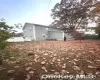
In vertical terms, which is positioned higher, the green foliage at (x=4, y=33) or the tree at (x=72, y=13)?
the tree at (x=72, y=13)

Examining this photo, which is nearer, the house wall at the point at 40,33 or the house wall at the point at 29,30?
the house wall at the point at 29,30

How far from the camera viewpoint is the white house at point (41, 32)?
926 inches

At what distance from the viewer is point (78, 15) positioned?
76.5ft

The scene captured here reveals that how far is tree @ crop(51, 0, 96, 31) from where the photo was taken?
2243 cm

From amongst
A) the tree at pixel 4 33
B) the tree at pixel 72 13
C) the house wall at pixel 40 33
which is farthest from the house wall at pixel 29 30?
the tree at pixel 4 33

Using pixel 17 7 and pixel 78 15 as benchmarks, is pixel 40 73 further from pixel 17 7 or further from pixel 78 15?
pixel 78 15

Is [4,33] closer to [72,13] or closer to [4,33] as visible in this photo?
[4,33]

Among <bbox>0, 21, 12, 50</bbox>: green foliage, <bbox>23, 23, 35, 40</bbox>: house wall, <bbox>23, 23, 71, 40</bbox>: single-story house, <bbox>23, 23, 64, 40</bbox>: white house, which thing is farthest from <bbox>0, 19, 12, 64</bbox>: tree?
<bbox>23, 23, 71, 40</bbox>: single-story house

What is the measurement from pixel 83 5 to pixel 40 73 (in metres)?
22.6

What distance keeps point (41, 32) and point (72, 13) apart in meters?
8.07

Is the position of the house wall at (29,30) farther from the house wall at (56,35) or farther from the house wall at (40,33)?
the house wall at (56,35)

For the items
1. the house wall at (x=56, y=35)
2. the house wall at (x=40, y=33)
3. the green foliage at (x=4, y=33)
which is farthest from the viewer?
the house wall at (x=56, y=35)

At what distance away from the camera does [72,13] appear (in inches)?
920

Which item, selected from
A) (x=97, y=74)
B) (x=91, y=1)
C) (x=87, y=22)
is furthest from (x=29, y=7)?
(x=87, y=22)
